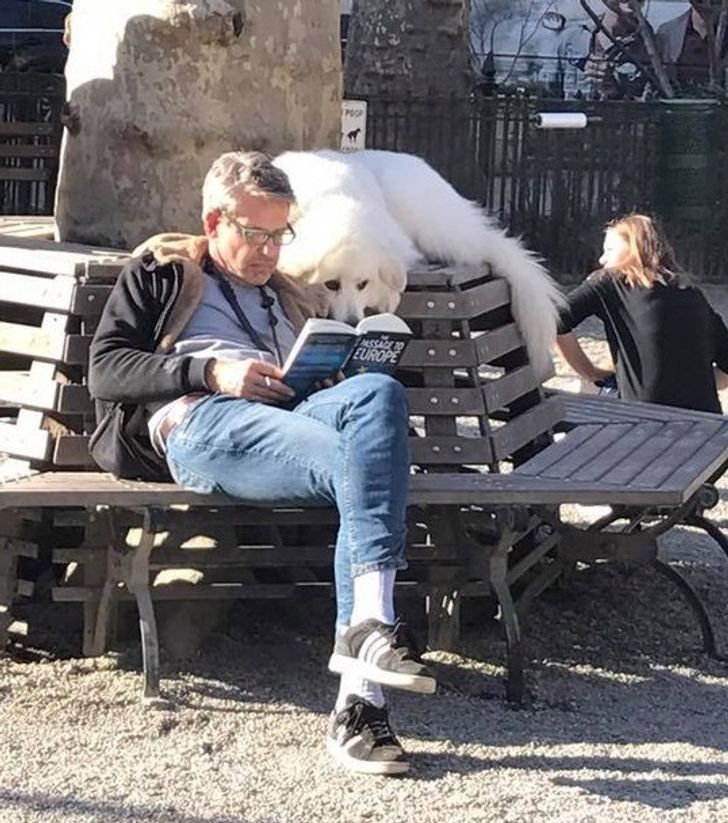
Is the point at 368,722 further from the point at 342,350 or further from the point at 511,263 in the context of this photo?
the point at 511,263

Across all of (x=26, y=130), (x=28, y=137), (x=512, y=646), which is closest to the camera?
(x=512, y=646)

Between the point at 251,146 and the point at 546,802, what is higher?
the point at 251,146

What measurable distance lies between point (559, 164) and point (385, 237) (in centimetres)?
881

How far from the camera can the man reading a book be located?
3.94 metres

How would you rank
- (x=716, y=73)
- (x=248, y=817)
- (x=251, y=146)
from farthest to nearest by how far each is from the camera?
1. (x=716, y=73)
2. (x=251, y=146)
3. (x=248, y=817)

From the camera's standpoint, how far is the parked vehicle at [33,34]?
17141 mm

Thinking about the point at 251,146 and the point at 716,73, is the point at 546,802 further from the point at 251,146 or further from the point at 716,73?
the point at 716,73

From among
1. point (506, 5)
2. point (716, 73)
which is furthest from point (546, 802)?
point (506, 5)

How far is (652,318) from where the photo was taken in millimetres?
6039

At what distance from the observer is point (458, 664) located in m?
4.77

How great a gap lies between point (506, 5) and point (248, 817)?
2517 centimetres

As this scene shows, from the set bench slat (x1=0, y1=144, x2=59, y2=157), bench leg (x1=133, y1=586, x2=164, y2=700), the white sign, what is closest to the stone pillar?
the white sign

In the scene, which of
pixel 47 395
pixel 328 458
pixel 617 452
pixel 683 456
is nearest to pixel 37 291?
pixel 47 395

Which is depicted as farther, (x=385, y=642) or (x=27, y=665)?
(x=27, y=665)
